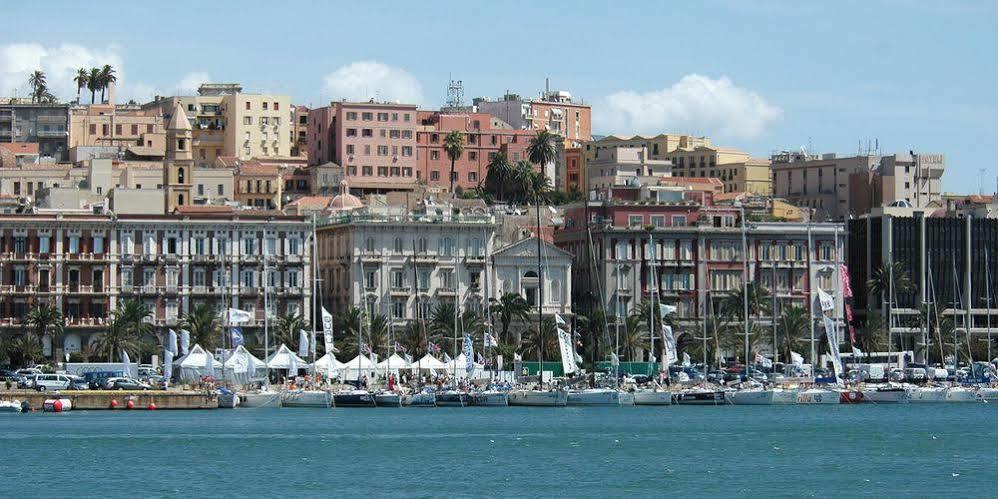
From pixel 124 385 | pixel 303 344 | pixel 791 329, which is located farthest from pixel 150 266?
pixel 791 329

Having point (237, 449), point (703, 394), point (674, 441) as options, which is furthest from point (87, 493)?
point (703, 394)

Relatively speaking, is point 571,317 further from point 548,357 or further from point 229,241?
point 229,241

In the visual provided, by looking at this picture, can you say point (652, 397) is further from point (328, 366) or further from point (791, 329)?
point (791, 329)

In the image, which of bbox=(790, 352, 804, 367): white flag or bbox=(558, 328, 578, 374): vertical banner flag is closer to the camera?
bbox=(558, 328, 578, 374): vertical banner flag

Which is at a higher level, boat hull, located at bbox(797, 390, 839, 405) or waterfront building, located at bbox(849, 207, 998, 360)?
waterfront building, located at bbox(849, 207, 998, 360)

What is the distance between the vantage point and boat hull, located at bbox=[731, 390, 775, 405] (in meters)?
148

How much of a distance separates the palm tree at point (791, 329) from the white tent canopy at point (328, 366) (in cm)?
3728

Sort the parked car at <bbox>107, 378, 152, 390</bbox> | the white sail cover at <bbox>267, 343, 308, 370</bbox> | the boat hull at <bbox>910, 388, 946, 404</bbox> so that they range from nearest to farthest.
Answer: the parked car at <bbox>107, 378, 152, 390</bbox>
the white sail cover at <bbox>267, 343, 308, 370</bbox>
the boat hull at <bbox>910, 388, 946, 404</bbox>

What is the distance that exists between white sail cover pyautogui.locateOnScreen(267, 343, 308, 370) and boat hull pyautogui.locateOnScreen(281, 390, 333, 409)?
1.91 m

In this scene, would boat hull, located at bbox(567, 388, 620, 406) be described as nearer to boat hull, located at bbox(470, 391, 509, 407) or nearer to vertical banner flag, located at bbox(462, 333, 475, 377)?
boat hull, located at bbox(470, 391, 509, 407)

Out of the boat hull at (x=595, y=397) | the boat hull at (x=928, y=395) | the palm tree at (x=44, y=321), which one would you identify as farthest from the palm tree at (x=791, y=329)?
the palm tree at (x=44, y=321)

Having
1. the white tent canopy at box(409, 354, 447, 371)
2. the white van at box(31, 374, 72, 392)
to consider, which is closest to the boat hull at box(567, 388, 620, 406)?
the white tent canopy at box(409, 354, 447, 371)

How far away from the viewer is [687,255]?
174 metres

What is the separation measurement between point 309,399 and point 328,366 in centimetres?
481
